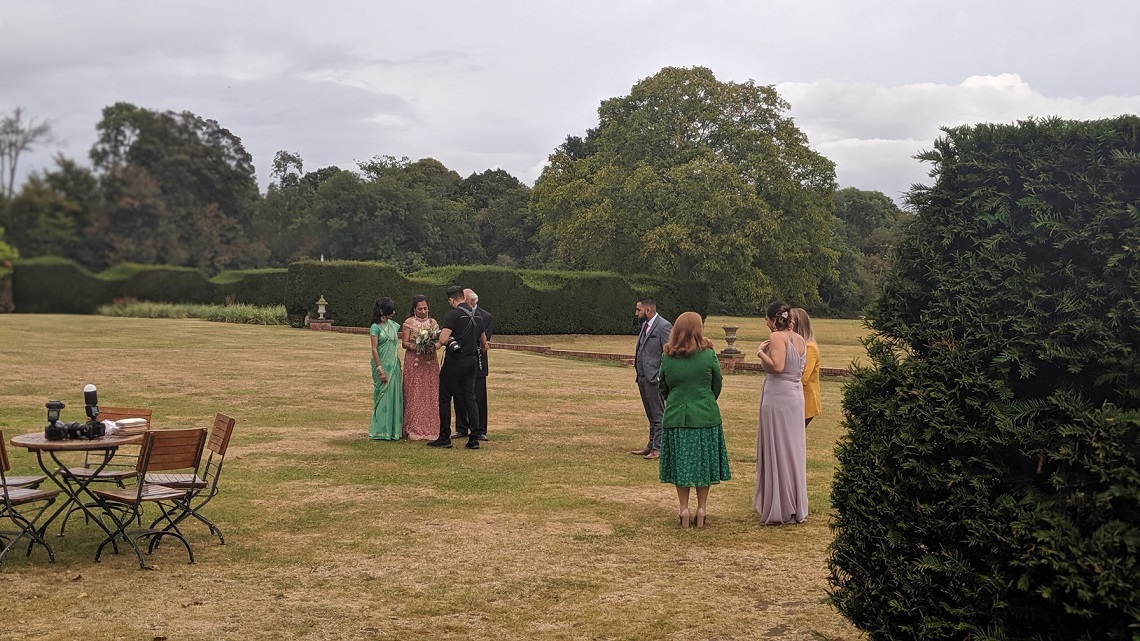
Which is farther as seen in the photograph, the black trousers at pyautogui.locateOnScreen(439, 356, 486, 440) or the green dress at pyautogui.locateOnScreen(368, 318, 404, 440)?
the green dress at pyautogui.locateOnScreen(368, 318, 404, 440)

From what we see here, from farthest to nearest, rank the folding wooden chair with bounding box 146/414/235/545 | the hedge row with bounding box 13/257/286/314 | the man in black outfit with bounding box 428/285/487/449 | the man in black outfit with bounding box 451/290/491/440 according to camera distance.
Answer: the hedge row with bounding box 13/257/286/314, the man in black outfit with bounding box 451/290/491/440, the man in black outfit with bounding box 428/285/487/449, the folding wooden chair with bounding box 146/414/235/545

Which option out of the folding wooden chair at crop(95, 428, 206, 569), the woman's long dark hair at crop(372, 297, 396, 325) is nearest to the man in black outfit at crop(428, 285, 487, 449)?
the woman's long dark hair at crop(372, 297, 396, 325)

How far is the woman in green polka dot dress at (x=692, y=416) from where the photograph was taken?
26.2 feet

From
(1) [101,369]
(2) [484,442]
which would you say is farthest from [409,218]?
(2) [484,442]

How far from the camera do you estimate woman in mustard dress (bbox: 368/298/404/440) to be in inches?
492

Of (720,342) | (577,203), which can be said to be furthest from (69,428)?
(577,203)

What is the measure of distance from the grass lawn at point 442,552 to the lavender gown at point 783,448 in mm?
232

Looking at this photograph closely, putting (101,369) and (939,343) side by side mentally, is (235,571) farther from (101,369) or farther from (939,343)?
(101,369)

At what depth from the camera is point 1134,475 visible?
377 centimetres

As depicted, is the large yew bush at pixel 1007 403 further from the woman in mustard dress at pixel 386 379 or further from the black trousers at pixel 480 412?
the woman in mustard dress at pixel 386 379

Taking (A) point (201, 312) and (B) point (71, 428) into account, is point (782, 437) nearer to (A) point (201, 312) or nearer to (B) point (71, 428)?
(B) point (71, 428)

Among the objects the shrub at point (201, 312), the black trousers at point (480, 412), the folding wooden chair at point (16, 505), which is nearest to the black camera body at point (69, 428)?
the folding wooden chair at point (16, 505)

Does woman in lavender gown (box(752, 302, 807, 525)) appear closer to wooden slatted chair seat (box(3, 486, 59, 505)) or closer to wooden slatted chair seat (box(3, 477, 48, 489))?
wooden slatted chair seat (box(3, 486, 59, 505))

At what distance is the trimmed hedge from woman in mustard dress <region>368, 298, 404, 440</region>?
22.8 meters
